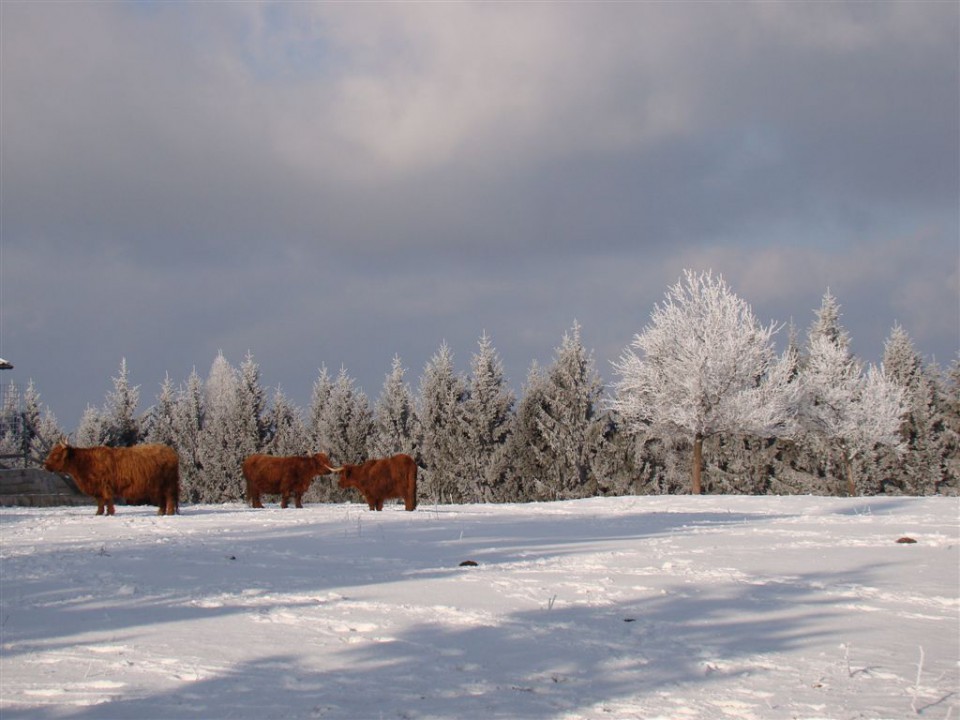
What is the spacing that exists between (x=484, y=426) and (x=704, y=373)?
16040 millimetres

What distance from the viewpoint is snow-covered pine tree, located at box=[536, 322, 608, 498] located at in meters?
45.9

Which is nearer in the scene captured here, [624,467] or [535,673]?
[535,673]

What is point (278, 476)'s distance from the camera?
72.3 feet

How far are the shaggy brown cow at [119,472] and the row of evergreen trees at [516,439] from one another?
2546 centimetres

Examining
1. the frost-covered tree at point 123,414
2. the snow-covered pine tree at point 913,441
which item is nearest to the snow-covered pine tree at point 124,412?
the frost-covered tree at point 123,414

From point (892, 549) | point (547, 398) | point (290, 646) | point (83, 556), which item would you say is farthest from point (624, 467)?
point (290, 646)

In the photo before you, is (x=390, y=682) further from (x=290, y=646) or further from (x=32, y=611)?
(x=32, y=611)

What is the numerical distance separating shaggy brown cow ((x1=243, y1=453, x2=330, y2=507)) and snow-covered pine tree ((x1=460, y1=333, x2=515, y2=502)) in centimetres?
2484

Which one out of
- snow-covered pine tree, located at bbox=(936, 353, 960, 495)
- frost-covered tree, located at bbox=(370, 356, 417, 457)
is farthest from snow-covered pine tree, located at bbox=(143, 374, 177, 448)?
snow-covered pine tree, located at bbox=(936, 353, 960, 495)

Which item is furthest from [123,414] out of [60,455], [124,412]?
[60,455]

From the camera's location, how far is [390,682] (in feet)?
15.9

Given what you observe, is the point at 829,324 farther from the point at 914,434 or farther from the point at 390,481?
the point at 390,481

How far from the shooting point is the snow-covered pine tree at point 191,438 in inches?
2111

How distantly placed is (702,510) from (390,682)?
17.0m
